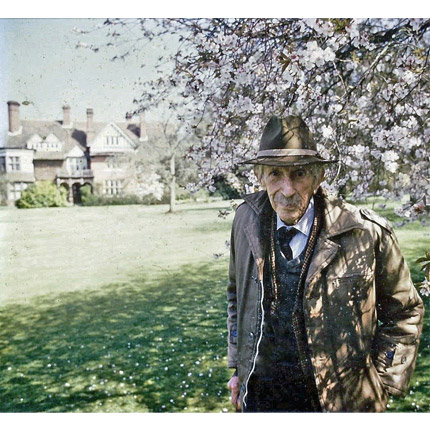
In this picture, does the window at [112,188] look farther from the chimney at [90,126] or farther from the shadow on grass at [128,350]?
the shadow on grass at [128,350]

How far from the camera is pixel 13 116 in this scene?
2531mm

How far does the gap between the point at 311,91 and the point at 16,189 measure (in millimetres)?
1681

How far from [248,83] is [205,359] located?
4.91ft

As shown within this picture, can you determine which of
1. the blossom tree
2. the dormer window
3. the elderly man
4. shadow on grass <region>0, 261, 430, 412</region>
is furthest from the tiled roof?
the elderly man

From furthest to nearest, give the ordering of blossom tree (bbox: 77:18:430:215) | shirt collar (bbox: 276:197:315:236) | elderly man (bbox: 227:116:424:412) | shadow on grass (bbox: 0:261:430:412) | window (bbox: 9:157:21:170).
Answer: window (bbox: 9:157:21:170), shadow on grass (bbox: 0:261:430:412), blossom tree (bbox: 77:18:430:215), shirt collar (bbox: 276:197:315:236), elderly man (bbox: 227:116:424:412)

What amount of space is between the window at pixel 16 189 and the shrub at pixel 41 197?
19mm

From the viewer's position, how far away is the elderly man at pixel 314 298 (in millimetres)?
1589

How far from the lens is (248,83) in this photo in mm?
2311

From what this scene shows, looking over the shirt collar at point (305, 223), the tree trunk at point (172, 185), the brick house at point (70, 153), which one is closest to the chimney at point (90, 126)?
→ the brick house at point (70, 153)

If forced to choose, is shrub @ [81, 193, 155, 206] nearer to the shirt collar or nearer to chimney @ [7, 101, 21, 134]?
chimney @ [7, 101, 21, 134]

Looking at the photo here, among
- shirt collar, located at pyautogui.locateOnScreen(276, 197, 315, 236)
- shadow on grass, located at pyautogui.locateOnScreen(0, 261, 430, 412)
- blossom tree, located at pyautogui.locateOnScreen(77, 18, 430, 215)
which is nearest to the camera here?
shirt collar, located at pyautogui.locateOnScreen(276, 197, 315, 236)

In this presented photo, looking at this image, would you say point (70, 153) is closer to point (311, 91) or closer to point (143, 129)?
point (143, 129)

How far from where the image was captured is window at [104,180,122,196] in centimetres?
268
